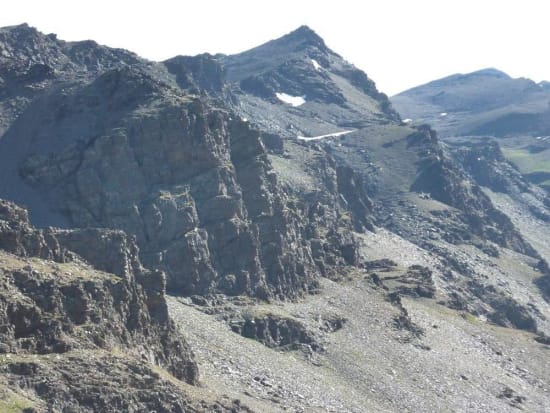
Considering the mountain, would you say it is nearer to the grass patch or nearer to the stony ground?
the stony ground

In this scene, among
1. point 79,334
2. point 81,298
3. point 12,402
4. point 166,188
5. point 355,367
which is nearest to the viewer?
point 12,402

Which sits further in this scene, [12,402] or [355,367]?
[355,367]

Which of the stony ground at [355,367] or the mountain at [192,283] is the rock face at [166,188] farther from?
the stony ground at [355,367]

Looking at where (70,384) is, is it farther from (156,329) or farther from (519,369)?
(519,369)

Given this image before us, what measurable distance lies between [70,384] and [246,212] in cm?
10195

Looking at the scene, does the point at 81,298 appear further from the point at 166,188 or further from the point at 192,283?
the point at 166,188

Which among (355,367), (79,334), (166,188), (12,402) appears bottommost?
(355,367)

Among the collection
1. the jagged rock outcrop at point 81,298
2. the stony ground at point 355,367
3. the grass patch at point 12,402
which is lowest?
the stony ground at point 355,367

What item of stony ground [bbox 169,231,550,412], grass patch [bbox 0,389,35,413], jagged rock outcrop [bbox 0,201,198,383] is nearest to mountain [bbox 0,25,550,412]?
jagged rock outcrop [bbox 0,201,198,383]

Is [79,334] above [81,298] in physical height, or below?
below

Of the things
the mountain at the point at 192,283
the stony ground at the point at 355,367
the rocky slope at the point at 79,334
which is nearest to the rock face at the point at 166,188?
the mountain at the point at 192,283

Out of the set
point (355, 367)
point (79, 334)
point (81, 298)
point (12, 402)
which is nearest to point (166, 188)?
point (355, 367)

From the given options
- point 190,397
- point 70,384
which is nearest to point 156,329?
point 190,397

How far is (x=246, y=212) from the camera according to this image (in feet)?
621
